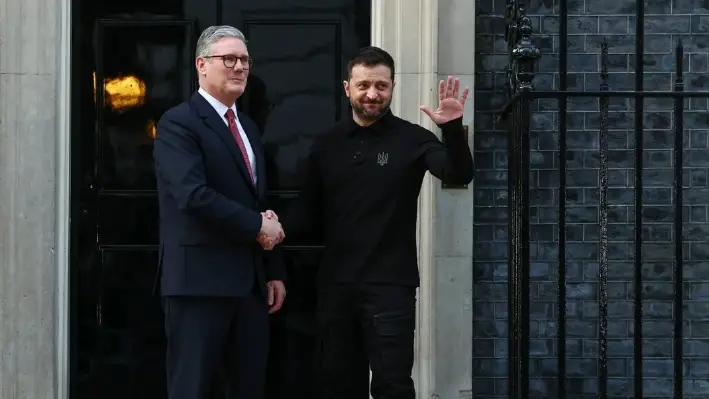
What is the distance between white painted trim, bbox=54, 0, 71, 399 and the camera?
505 cm

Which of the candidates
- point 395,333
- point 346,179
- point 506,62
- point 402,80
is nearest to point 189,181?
point 346,179

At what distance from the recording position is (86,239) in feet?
17.2

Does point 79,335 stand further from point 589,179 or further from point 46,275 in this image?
point 589,179

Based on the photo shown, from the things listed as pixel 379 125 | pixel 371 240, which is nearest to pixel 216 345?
pixel 371 240

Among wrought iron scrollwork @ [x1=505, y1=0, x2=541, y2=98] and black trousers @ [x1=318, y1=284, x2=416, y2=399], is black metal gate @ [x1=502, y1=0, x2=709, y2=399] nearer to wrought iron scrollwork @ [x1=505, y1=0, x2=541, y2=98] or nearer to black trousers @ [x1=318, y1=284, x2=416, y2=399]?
wrought iron scrollwork @ [x1=505, y1=0, x2=541, y2=98]

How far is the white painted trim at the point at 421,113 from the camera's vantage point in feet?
16.4

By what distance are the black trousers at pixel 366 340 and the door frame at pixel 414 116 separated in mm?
941

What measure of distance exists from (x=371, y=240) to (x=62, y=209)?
1.90 metres

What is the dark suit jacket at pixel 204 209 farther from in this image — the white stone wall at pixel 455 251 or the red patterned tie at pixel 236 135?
the white stone wall at pixel 455 251

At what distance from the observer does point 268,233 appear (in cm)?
387

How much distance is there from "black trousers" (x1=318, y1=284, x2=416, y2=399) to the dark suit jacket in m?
0.33

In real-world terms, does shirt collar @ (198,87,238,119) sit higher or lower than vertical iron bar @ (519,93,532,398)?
higher

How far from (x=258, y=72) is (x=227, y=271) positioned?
1646 mm

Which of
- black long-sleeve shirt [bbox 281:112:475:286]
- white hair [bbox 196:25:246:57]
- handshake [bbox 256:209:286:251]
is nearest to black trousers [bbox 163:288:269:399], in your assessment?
handshake [bbox 256:209:286:251]
